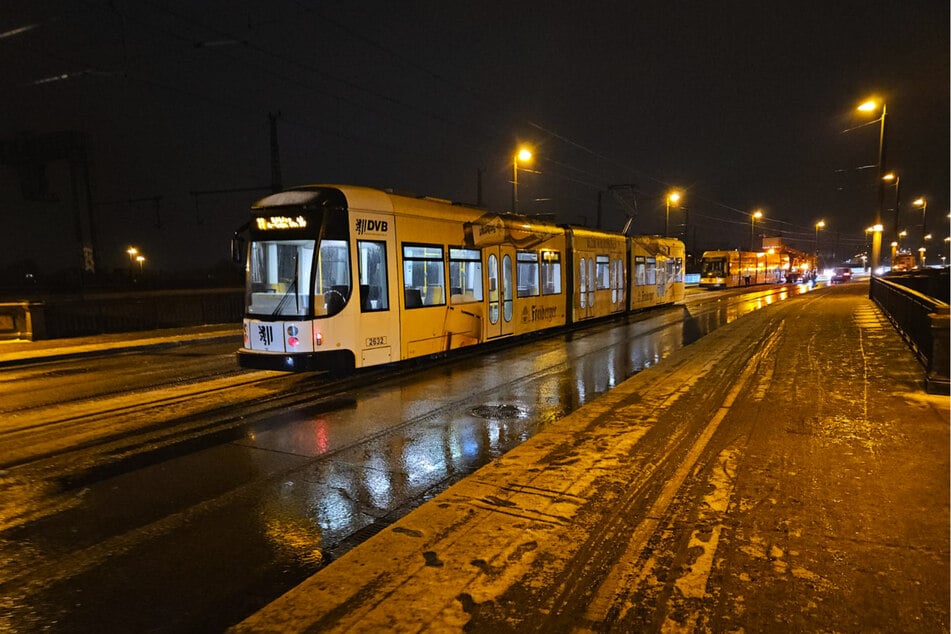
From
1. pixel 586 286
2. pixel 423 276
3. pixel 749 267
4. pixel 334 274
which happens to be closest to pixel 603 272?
pixel 586 286

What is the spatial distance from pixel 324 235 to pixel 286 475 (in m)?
4.98

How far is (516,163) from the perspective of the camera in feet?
79.9

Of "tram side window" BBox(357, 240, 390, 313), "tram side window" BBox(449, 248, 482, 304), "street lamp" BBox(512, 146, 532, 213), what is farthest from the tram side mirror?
"street lamp" BBox(512, 146, 532, 213)

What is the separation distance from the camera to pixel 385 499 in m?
5.18

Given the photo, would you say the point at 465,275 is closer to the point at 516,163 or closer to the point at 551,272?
the point at 551,272

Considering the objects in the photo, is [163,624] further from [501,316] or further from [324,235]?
[501,316]

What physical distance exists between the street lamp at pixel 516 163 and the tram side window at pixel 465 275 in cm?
1096

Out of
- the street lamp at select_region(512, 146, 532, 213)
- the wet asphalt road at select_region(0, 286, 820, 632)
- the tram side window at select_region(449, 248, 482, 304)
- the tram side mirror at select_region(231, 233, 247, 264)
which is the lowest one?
the wet asphalt road at select_region(0, 286, 820, 632)

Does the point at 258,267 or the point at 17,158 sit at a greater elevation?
the point at 17,158

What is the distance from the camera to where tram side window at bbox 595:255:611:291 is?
20.6 m

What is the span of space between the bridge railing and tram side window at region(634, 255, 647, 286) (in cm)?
900

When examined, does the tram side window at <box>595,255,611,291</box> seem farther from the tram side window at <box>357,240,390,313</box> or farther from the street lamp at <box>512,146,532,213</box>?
the tram side window at <box>357,240,390,313</box>

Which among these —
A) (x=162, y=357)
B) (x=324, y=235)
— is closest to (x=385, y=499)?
(x=324, y=235)

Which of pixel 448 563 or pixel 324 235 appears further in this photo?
pixel 324 235
